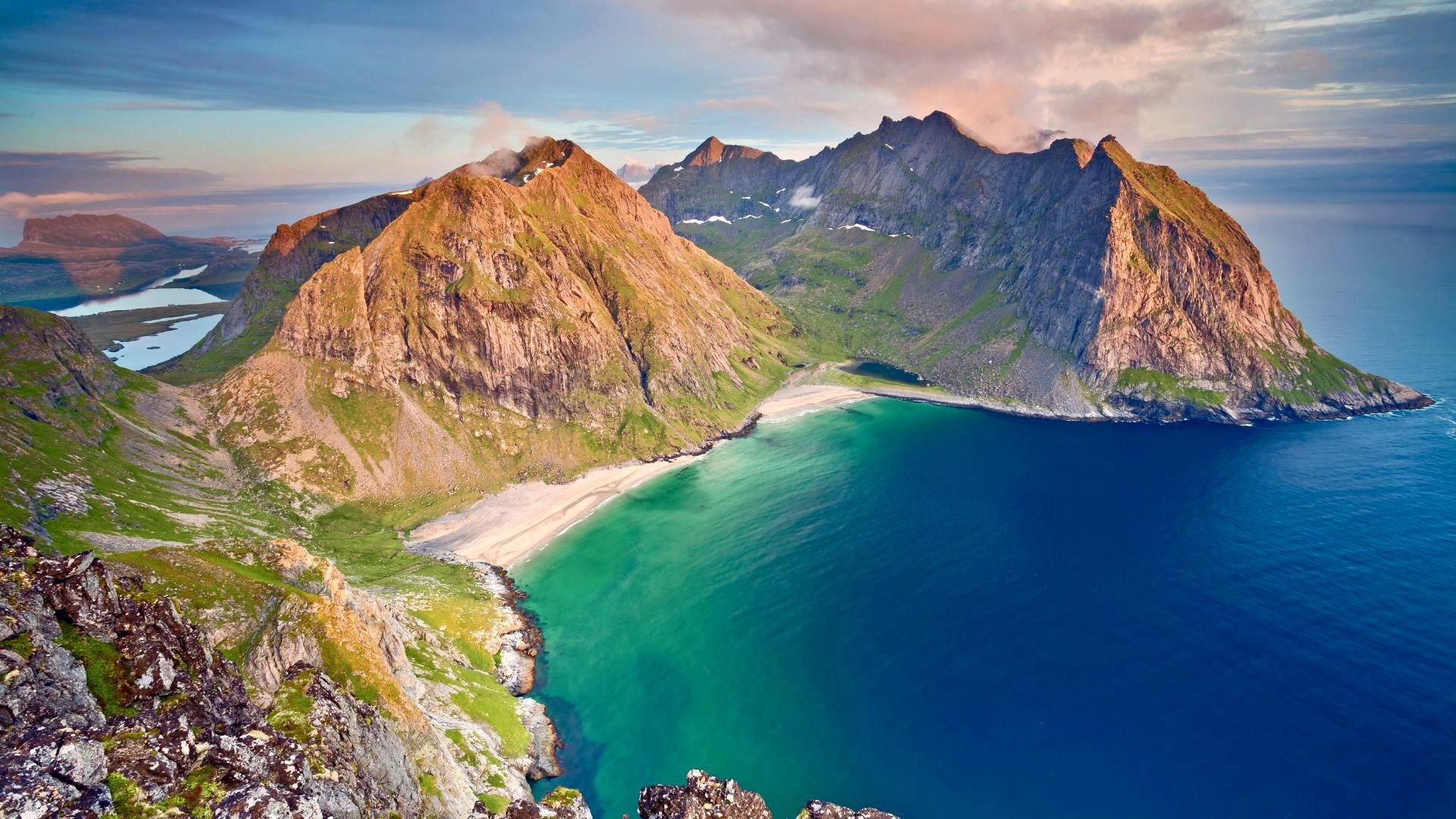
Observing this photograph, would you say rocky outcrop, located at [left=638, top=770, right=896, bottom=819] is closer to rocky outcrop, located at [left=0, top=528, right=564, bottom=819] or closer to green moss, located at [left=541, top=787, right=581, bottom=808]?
green moss, located at [left=541, top=787, right=581, bottom=808]

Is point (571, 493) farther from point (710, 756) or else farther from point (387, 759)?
point (387, 759)

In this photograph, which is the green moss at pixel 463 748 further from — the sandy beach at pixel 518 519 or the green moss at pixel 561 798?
the sandy beach at pixel 518 519

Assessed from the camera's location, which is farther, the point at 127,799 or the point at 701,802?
the point at 701,802

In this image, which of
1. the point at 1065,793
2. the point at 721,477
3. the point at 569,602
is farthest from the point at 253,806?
the point at 721,477

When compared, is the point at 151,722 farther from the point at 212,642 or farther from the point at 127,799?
the point at 212,642

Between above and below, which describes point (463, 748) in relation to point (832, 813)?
below

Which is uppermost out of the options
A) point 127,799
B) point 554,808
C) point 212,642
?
point 127,799

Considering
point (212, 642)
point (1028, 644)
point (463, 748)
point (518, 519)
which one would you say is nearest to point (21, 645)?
point (212, 642)
